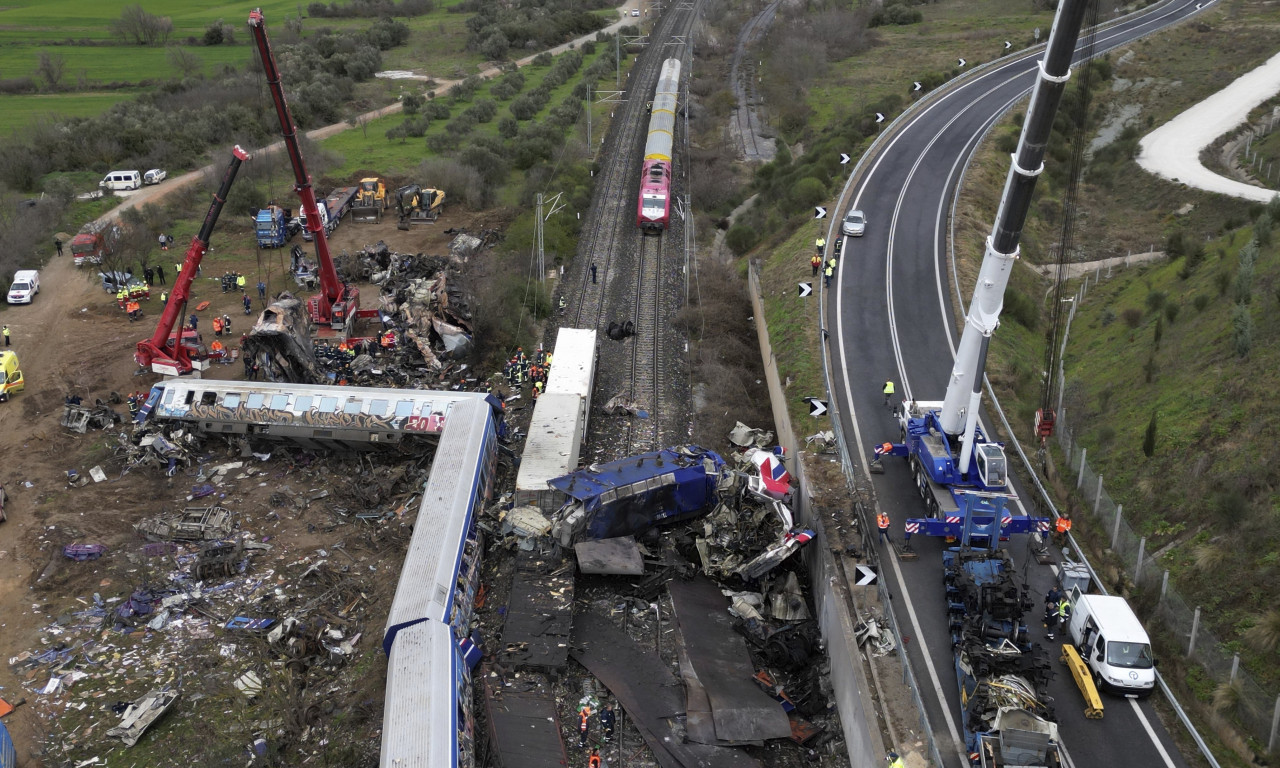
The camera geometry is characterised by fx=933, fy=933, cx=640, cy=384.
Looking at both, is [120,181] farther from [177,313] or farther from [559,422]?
[559,422]

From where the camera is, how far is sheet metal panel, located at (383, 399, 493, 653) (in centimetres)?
2170

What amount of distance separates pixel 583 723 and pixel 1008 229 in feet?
50.0

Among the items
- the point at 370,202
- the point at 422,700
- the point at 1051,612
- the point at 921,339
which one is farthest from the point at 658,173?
the point at 422,700

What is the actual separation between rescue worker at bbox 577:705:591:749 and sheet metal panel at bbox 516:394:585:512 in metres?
6.65

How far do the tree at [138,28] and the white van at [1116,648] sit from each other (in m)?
116

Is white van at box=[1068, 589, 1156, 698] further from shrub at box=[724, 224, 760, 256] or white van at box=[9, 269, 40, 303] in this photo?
white van at box=[9, 269, 40, 303]

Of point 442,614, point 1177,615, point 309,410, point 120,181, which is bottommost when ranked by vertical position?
point 120,181

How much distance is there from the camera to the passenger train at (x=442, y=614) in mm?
18250

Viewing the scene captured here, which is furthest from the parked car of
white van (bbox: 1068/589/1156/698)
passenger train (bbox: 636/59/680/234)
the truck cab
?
the truck cab

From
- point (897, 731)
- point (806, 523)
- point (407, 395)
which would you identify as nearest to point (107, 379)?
point (407, 395)

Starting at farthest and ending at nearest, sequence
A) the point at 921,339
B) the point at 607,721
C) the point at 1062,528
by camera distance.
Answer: the point at 921,339 → the point at 1062,528 → the point at 607,721

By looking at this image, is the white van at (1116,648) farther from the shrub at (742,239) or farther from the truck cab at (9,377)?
the truck cab at (9,377)

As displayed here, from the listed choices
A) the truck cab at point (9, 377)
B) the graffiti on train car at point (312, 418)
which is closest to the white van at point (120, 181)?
the truck cab at point (9, 377)

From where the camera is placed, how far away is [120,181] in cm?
6244
